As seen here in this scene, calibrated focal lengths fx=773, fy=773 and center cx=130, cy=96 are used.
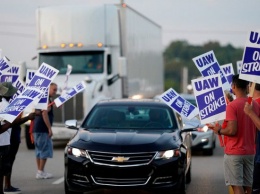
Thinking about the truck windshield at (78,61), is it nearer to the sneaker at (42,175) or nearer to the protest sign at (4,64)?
the sneaker at (42,175)

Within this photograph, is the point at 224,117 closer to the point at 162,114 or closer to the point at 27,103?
the point at 27,103

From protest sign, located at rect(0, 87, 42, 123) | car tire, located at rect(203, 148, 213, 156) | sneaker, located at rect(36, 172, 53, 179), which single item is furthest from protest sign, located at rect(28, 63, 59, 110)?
car tire, located at rect(203, 148, 213, 156)

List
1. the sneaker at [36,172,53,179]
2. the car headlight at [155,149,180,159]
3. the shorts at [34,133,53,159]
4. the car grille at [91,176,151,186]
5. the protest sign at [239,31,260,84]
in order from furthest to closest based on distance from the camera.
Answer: the sneaker at [36,172,53,179] → the shorts at [34,133,53,159] → the car headlight at [155,149,180,159] → the car grille at [91,176,151,186] → the protest sign at [239,31,260,84]

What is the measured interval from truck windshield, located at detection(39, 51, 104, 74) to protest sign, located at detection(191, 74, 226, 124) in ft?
42.6

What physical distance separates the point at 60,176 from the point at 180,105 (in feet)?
12.9

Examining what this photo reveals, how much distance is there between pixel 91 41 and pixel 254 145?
13.7m

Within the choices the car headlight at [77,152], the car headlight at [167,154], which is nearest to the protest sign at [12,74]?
the car headlight at [77,152]

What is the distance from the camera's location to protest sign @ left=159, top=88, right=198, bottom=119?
11867mm

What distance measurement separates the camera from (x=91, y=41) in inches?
870

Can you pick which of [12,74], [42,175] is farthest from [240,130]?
[42,175]

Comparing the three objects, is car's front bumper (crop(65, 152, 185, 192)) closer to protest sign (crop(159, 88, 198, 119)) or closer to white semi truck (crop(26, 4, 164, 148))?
protest sign (crop(159, 88, 198, 119))

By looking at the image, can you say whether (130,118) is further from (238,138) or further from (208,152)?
(208,152)

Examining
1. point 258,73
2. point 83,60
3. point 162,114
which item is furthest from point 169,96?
point 83,60

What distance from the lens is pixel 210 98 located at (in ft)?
29.8
